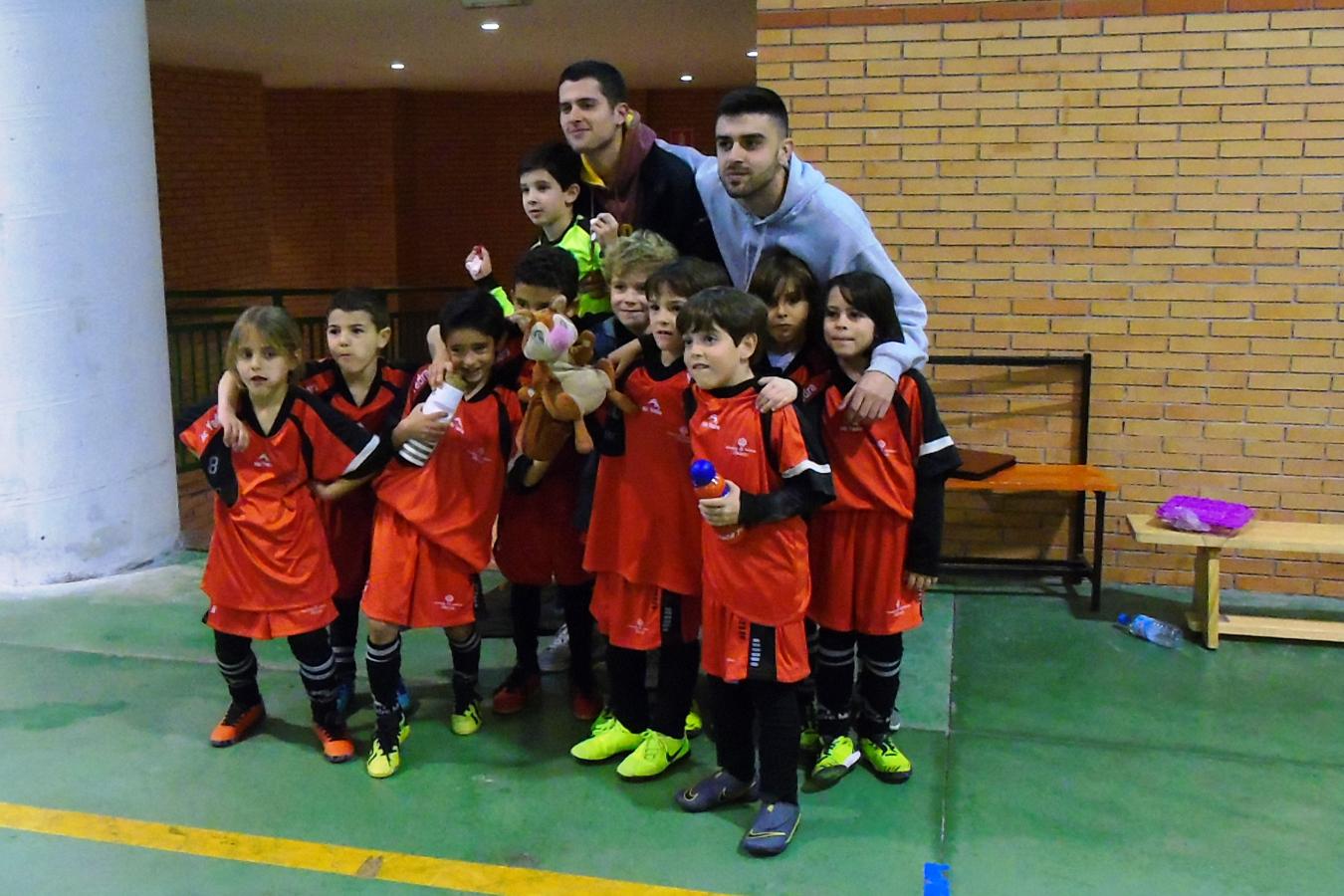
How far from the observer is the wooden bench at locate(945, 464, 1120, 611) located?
5410 millimetres

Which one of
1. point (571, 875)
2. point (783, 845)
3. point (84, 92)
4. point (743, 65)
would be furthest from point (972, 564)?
point (743, 65)

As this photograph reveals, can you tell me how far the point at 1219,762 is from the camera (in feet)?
13.1

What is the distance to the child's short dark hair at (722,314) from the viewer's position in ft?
10.5

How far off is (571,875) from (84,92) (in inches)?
177

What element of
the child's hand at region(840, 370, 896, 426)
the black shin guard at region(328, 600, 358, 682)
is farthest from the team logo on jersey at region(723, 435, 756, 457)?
the black shin guard at region(328, 600, 358, 682)

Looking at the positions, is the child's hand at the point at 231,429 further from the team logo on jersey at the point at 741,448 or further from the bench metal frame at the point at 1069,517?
the bench metal frame at the point at 1069,517

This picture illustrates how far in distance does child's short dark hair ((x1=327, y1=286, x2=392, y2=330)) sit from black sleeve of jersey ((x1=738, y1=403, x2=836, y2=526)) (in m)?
1.48

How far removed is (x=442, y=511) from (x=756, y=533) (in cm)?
116

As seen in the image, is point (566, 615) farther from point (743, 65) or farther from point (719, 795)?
point (743, 65)

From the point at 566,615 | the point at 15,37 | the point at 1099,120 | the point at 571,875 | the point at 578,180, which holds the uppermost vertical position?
the point at 15,37

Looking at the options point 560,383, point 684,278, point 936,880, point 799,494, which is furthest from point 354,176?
point 936,880

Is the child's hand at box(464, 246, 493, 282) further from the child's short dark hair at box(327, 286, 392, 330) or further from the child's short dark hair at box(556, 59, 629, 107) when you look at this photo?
the child's short dark hair at box(556, 59, 629, 107)

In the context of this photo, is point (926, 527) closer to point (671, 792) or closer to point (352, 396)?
point (671, 792)

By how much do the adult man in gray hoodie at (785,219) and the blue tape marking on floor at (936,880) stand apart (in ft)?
4.24
